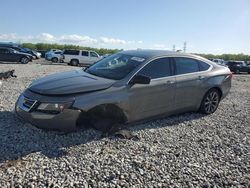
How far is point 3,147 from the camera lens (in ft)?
14.1

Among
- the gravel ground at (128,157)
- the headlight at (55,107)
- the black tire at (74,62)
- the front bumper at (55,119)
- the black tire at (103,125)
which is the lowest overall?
the gravel ground at (128,157)

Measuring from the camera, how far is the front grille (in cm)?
478

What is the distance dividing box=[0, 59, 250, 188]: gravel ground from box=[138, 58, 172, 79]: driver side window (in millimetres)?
1037

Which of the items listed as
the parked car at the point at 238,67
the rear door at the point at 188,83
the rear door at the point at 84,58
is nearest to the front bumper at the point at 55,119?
the rear door at the point at 188,83

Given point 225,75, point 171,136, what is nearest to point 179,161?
point 171,136

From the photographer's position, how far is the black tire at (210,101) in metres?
7.03

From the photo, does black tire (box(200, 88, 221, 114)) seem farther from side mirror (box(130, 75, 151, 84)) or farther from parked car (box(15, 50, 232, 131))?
side mirror (box(130, 75, 151, 84))

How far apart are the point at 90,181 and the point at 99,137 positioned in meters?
1.54

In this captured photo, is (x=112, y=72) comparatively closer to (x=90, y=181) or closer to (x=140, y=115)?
(x=140, y=115)

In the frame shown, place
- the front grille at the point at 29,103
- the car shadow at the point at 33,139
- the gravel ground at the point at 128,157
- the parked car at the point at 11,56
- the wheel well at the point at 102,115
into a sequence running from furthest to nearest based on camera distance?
the parked car at the point at 11,56 → the wheel well at the point at 102,115 → the front grille at the point at 29,103 → the car shadow at the point at 33,139 → the gravel ground at the point at 128,157

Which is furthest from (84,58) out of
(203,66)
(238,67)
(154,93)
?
(154,93)

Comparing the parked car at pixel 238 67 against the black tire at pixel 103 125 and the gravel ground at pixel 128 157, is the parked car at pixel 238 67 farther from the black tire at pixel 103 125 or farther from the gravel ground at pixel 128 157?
the black tire at pixel 103 125

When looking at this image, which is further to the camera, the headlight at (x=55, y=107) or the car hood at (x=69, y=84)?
the car hood at (x=69, y=84)

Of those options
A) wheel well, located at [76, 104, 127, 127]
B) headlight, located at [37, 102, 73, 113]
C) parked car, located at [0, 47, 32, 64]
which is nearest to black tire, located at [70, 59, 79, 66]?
parked car, located at [0, 47, 32, 64]
